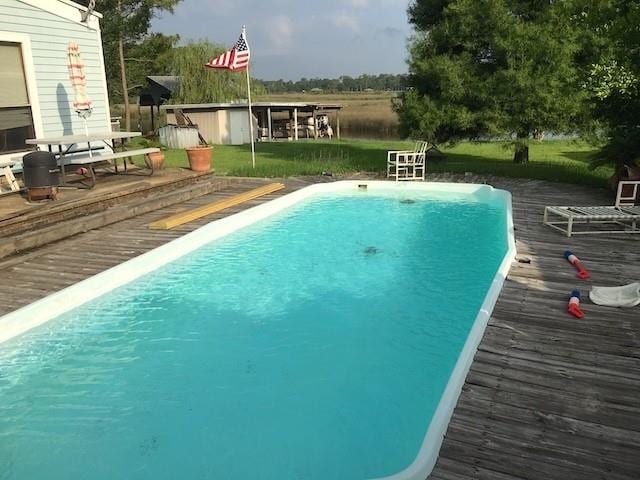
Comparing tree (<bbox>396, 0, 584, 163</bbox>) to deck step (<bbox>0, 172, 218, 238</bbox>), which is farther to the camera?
tree (<bbox>396, 0, 584, 163</bbox>)

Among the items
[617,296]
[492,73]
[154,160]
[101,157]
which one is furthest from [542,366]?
[492,73]

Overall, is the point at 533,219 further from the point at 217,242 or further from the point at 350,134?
the point at 350,134

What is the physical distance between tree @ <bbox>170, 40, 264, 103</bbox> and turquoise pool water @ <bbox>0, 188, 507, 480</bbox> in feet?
88.0

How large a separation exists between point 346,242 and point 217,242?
2.43 meters

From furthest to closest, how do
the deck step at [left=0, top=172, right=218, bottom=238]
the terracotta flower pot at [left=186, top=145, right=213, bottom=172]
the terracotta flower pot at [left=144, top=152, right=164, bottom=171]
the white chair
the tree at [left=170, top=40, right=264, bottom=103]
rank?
the tree at [left=170, top=40, right=264, bottom=103] < the white chair < the terracotta flower pot at [left=186, top=145, right=213, bottom=172] < the terracotta flower pot at [left=144, top=152, right=164, bottom=171] < the deck step at [left=0, top=172, right=218, bottom=238]

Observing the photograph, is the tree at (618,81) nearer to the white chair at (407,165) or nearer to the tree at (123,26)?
the white chair at (407,165)

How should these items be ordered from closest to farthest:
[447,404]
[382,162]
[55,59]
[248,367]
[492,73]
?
[447,404], [248,367], [55,59], [492,73], [382,162]

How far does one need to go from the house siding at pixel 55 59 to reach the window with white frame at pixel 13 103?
0.93 feet

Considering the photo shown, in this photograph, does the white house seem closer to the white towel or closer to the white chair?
the white chair

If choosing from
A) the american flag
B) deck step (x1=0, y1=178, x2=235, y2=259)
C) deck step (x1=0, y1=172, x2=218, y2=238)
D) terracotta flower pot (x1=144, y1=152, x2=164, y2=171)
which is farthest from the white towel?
the american flag

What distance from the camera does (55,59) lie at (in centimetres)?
1082

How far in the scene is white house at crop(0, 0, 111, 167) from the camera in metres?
9.83

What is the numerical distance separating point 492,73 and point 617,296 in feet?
35.4

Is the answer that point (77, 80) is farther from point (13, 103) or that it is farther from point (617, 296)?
point (617, 296)
